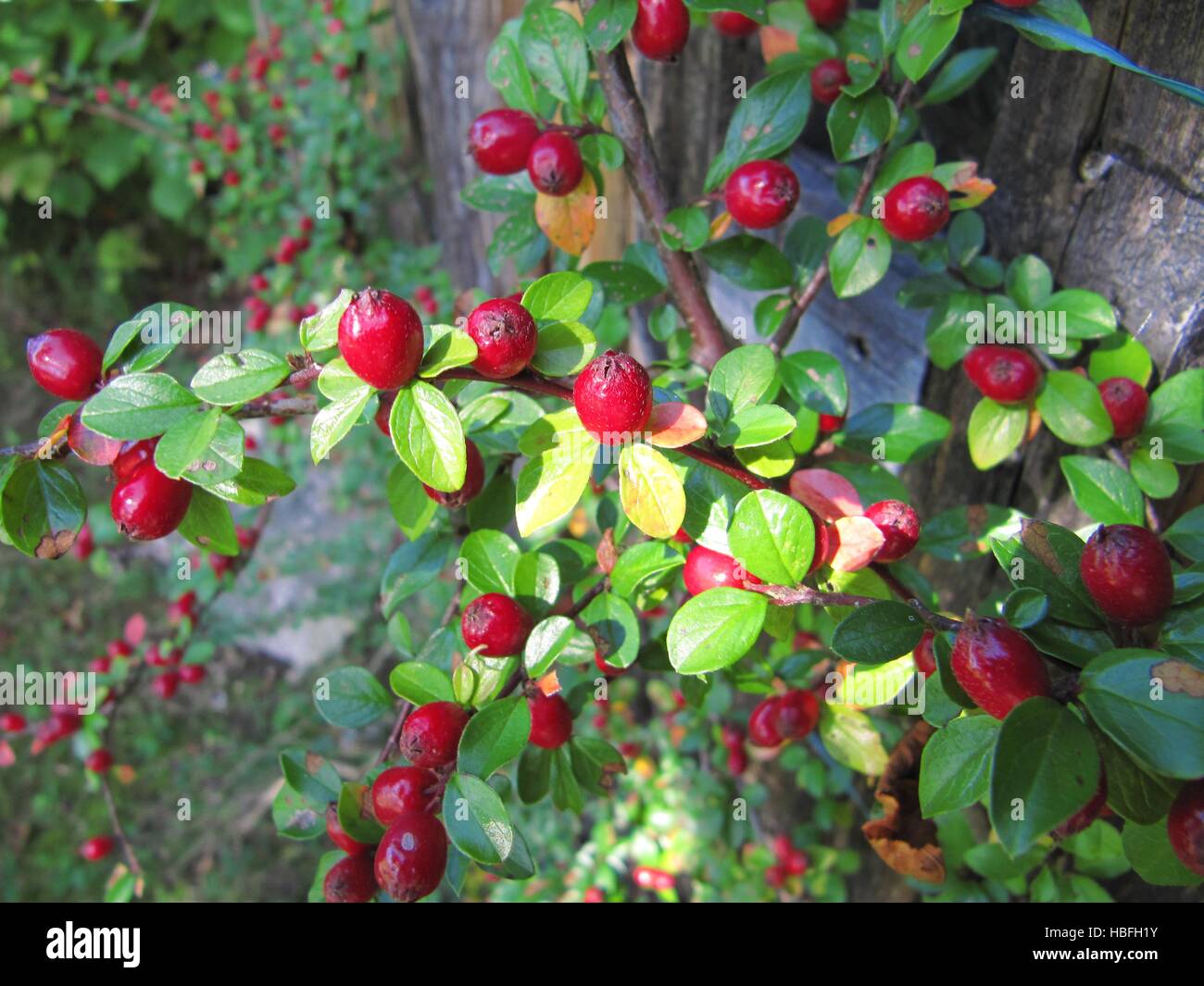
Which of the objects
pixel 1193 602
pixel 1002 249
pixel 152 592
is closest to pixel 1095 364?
pixel 1002 249

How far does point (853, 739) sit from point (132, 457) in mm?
830

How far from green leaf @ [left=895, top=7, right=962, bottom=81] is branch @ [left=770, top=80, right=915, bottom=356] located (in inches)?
2.0

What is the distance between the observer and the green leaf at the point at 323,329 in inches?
25.9

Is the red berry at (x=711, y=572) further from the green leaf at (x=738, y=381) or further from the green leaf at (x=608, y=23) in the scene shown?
the green leaf at (x=608, y=23)

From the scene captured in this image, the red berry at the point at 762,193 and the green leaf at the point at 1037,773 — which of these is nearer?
the green leaf at the point at 1037,773

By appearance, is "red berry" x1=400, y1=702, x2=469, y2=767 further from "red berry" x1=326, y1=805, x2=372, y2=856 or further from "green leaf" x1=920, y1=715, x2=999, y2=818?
"green leaf" x1=920, y1=715, x2=999, y2=818

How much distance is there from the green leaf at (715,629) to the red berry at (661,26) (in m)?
0.59

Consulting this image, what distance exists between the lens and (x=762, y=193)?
884 millimetres

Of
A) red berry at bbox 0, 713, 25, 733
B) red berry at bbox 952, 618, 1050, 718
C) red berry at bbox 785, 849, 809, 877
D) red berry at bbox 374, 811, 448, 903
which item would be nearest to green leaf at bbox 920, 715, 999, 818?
red berry at bbox 952, 618, 1050, 718

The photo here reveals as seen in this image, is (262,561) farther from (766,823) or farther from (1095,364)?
(1095,364)

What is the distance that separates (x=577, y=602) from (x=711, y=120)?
3.22 feet

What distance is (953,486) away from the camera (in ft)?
3.97

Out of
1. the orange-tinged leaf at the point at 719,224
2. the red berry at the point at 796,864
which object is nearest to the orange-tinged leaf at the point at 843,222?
the orange-tinged leaf at the point at 719,224

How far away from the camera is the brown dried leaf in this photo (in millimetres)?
918
